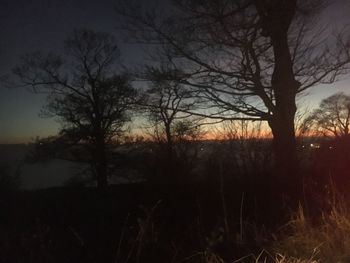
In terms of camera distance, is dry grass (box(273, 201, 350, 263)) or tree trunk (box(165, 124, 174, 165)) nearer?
dry grass (box(273, 201, 350, 263))

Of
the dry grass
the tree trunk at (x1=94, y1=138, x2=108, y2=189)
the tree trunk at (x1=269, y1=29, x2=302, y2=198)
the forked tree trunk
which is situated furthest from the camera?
the tree trunk at (x1=94, y1=138, x2=108, y2=189)

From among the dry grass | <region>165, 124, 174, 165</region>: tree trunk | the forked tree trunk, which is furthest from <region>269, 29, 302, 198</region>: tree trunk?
<region>165, 124, 174, 165</region>: tree trunk

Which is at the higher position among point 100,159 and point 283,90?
point 283,90

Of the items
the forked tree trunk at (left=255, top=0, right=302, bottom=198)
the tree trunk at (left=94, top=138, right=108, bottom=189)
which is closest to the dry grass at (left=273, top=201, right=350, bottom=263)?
the forked tree trunk at (left=255, top=0, right=302, bottom=198)

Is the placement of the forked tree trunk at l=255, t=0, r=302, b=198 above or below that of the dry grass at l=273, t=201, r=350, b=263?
above

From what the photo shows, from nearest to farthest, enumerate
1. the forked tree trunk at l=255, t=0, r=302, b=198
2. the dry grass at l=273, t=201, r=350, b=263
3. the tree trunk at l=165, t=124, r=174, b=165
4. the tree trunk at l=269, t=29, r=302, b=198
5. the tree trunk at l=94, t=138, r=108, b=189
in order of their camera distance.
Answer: the dry grass at l=273, t=201, r=350, b=263, the forked tree trunk at l=255, t=0, r=302, b=198, the tree trunk at l=269, t=29, r=302, b=198, the tree trunk at l=165, t=124, r=174, b=165, the tree trunk at l=94, t=138, r=108, b=189

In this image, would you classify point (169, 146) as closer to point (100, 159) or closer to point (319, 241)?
point (100, 159)

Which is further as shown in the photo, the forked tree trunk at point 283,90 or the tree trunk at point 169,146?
the tree trunk at point 169,146

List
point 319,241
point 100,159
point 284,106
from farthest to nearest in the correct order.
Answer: point 100,159 → point 284,106 → point 319,241

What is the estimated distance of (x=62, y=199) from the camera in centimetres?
1360

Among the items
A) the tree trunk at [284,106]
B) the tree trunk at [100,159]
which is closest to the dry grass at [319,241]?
the tree trunk at [284,106]

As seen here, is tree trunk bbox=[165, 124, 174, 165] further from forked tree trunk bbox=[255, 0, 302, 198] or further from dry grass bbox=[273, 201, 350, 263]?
dry grass bbox=[273, 201, 350, 263]

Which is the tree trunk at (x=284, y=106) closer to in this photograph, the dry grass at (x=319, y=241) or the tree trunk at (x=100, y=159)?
the dry grass at (x=319, y=241)

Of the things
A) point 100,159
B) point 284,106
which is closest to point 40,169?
point 100,159
